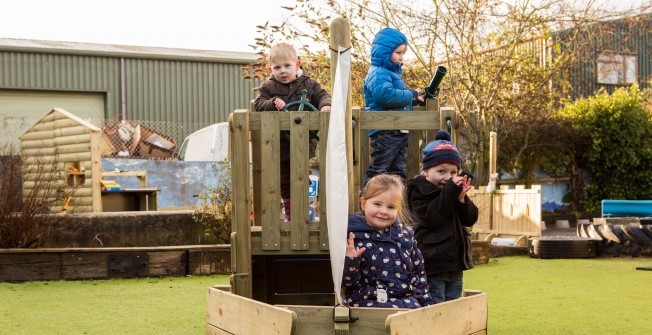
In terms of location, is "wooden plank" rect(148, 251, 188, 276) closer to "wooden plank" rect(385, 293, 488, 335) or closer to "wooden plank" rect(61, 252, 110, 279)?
"wooden plank" rect(61, 252, 110, 279)

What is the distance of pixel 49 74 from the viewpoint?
102 ft

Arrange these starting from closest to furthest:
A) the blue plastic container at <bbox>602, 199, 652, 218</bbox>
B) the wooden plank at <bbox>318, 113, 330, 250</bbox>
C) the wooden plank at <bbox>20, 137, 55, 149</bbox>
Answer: the wooden plank at <bbox>318, 113, 330, 250</bbox>, the wooden plank at <bbox>20, 137, 55, 149</bbox>, the blue plastic container at <bbox>602, 199, 652, 218</bbox>

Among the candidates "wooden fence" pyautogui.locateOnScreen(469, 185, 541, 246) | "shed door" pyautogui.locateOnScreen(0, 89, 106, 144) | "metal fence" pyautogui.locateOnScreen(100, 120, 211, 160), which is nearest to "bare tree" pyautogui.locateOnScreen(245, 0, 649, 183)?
"wooden fence" pyautogui.locateOnScreen(469, 185, 541, 246)

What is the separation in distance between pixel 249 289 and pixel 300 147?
0.91 metres

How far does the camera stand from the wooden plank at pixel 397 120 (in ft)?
18.4

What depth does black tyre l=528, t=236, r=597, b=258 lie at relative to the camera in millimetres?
11453

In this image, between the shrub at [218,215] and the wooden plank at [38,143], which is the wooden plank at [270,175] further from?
the wooden plank at [38,143]

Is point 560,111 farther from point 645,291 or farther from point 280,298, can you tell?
point 280,298

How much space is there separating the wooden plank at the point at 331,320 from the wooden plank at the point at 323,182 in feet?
3.65

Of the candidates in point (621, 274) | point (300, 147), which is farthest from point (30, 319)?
point (621, 274)

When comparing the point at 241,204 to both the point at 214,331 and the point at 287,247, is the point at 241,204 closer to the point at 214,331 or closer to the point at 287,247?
the point at 287,247

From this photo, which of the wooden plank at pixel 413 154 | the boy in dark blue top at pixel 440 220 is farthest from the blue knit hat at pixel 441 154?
the wooden plank at pixel 413 154

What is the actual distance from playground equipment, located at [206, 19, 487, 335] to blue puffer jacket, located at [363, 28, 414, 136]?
1.00 feet

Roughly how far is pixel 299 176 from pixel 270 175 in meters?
0.17
